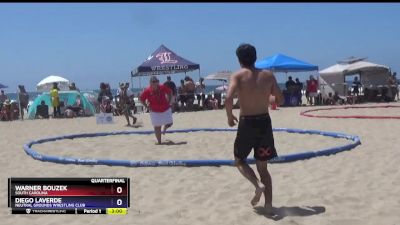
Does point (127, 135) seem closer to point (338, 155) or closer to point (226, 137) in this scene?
point (226, 137)

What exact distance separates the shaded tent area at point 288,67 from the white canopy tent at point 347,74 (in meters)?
A: 2.09

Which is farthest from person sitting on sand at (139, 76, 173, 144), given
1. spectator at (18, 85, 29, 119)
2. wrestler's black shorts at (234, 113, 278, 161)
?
spectator at (18, 85, 29, 119)

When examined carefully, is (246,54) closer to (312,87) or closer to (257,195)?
(257,195)

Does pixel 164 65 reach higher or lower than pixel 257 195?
higher

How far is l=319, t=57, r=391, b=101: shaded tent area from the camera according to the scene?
25547 millimetres

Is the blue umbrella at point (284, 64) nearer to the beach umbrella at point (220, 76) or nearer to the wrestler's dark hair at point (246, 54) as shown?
the beach umbrella at point (220, 76)

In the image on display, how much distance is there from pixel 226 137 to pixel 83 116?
12.2 meters

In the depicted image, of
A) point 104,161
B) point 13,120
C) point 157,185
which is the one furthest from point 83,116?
point 157,185

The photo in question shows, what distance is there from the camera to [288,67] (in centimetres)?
2381

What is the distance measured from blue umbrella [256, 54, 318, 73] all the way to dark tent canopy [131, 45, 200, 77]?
3272 millimetres

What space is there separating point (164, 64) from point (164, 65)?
5 centimetres

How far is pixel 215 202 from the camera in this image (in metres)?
5.35
